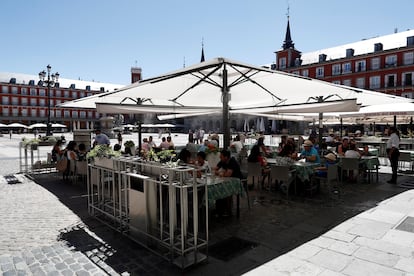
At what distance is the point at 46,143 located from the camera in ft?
36.8

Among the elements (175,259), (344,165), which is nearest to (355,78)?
(344,165)

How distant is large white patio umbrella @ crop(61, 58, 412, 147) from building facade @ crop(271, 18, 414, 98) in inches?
1448

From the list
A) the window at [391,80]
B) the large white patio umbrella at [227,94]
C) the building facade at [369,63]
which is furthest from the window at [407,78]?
the large white patio umbrella at [227,94]

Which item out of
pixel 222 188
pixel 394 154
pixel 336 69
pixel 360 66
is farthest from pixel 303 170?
pixel 336 69

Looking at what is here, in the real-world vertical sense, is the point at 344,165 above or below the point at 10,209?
above

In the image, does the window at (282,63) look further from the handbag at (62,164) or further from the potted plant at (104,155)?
the potted plant at (104,155)

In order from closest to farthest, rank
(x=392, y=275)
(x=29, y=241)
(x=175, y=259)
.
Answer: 1. (x=392, y=275)
2. (x=175, y=259)
3. (x=29, y=241)

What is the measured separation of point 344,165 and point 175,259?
5.46 metres

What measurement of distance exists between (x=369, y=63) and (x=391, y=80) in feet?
12.3

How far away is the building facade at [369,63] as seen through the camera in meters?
36.2

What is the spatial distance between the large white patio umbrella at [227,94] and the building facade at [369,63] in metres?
36.8

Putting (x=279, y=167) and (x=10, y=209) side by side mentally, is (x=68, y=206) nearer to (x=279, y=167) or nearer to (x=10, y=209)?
(x=10, y=209)

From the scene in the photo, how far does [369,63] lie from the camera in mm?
39031

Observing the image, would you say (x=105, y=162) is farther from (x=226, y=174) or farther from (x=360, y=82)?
(x=360, y=82)
